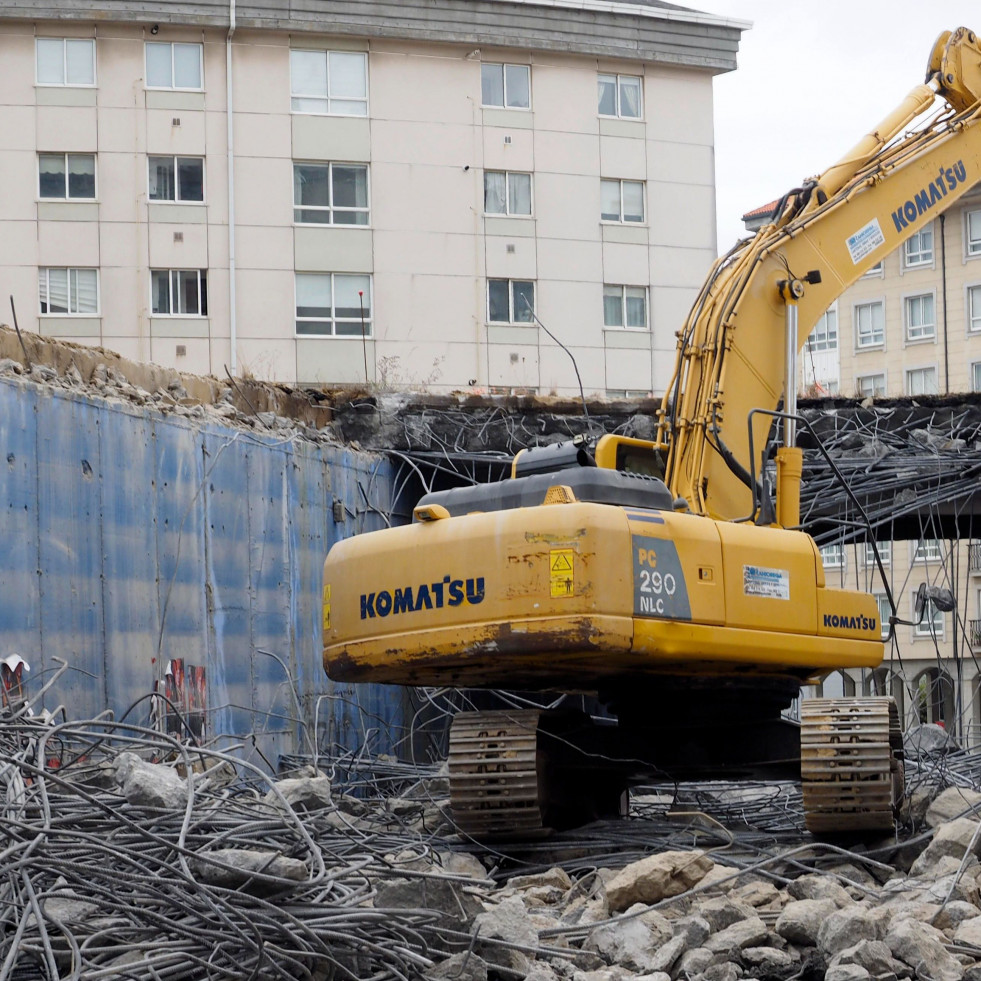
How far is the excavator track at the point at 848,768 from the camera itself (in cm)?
892

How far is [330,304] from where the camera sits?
35.7m

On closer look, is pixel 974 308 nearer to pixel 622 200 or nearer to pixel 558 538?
pixel 622 200

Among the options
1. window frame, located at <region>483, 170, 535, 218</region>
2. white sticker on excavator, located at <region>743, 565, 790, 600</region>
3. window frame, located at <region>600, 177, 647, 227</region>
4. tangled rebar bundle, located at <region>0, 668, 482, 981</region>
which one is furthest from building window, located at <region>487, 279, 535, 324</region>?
tangled rebar bundle, located at <region>0, 668, 482, 981</region>

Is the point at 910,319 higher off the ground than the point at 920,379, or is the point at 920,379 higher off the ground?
the point at 910,319

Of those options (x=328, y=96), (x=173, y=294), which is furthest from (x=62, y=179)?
(x=328, y=96)

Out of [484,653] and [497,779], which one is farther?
[497,779]

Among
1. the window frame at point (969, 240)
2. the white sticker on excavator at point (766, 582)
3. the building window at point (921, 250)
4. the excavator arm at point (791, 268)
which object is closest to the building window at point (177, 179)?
the excavator arm at point (791, 268)

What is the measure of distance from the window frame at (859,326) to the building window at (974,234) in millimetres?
3488

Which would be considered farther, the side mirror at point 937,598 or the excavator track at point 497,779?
the side mirror at point 937,598

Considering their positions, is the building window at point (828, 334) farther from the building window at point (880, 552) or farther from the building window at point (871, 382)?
the building window at point (880, 552)

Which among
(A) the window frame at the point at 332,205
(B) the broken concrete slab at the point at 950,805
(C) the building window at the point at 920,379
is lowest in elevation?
(B) the broken concrete slab at the point at 950,805

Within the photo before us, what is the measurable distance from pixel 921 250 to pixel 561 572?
5002cm

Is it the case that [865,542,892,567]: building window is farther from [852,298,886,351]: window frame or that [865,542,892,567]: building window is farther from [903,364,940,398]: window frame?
[852,298,886,351]: window frame

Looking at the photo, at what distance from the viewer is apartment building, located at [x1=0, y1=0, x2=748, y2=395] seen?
1367 inches
